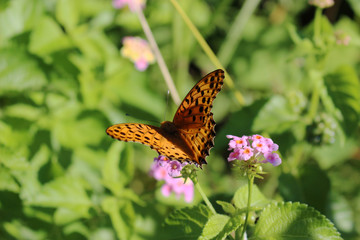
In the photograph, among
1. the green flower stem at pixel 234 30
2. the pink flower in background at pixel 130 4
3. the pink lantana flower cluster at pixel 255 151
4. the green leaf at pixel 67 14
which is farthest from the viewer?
the green flower stem at pixel 234 30

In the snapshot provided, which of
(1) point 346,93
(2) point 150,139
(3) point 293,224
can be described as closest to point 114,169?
(2) point 150,139

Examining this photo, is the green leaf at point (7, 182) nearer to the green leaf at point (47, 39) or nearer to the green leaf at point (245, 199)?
the green leaf at point (47, 39)

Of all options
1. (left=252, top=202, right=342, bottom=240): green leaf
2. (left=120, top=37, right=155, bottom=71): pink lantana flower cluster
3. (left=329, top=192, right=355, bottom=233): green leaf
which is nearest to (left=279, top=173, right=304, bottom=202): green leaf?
(left=329, top=192, right=355, bottom=233): green leaf

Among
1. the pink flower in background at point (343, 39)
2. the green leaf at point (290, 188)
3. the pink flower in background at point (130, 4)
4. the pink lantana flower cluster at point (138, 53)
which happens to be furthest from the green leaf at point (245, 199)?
the pink flower in background at point (130, 4)

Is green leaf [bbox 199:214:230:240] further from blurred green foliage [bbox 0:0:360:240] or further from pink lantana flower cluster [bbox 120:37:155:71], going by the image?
→ pink lantana flower cluster [bbox 120:37:155:71]

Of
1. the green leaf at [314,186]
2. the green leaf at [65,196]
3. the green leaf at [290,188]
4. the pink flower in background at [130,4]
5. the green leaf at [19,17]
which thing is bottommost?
the green leaf at [314,186]

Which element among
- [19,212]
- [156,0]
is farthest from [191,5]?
[19,212]
